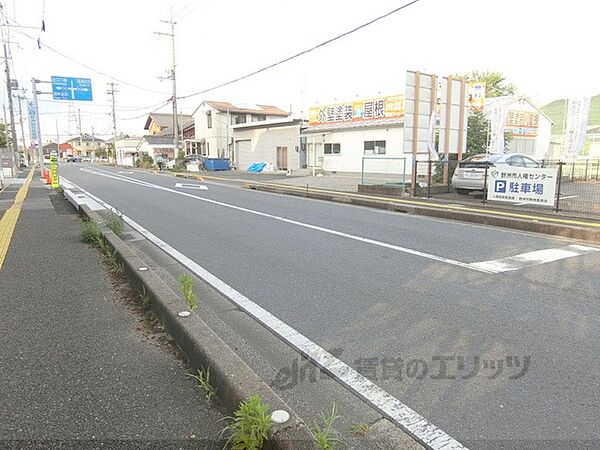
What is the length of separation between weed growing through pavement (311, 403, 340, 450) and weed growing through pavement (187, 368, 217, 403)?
71cm

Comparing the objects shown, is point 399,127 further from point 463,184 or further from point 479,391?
point 479,391

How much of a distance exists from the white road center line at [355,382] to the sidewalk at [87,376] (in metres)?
0.97

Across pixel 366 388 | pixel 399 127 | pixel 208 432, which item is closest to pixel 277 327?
pixel 366 388

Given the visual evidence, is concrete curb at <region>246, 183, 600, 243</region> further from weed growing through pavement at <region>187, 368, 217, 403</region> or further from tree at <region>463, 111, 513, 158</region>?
weed growing through pavement at <region>187, 368, 217, 403</region>

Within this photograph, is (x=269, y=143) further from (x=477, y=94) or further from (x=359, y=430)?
(x=359, y=430)

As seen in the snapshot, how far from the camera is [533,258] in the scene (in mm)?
6754

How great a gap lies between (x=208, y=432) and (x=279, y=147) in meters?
32.8

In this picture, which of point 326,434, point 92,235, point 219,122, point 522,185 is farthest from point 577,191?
point 219,122

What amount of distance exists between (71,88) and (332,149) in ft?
53.6

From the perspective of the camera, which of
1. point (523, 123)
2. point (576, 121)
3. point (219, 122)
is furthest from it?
point (219, 122)

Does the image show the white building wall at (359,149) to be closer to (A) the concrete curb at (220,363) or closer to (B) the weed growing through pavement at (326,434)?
(A) the concrete curb at (220,363)

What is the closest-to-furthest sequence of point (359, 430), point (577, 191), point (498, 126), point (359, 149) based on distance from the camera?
point (359, 430)
point (577, 191)
point (498, 126)
point (359, 149)

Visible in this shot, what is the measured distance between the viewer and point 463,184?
14.5 meters

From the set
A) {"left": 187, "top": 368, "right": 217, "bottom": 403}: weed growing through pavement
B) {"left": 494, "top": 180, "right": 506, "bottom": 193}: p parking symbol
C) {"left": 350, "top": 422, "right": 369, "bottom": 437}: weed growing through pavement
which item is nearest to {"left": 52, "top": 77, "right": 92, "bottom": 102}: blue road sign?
{"left": 494, "top": 180, "right": 506, "bottom": 193}: p parking symbol
